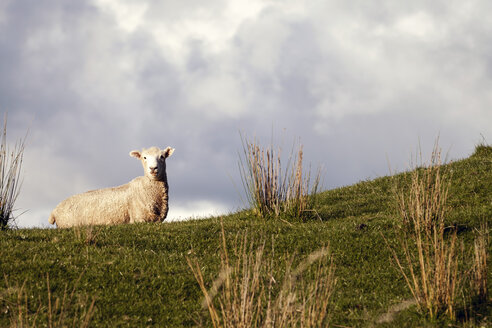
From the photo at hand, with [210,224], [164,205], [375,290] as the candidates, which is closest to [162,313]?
[375,290]

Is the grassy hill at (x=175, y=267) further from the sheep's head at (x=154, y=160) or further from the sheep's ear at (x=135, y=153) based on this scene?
the sheep's ear at (x=135, y=153)

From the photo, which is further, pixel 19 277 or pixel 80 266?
pixel 80 266

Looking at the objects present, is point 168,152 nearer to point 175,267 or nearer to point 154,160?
point 154,160

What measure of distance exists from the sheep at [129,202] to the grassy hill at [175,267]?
115 cm

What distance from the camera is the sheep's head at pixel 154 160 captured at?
14.7m

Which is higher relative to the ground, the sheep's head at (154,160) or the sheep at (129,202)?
the sheep's head at (154,160)

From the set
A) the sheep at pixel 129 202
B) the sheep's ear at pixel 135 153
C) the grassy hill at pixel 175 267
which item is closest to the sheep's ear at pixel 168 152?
the sheep at pixel 129 202

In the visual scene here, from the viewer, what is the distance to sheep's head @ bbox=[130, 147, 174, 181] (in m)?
14.7

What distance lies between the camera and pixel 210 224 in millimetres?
13797

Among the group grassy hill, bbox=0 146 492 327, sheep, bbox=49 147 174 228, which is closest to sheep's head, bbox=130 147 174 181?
sheep, bbox=49 147 174 228

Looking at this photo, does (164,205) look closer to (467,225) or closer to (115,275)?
(115,275)

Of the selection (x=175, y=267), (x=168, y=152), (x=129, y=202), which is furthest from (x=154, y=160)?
(x=175, y=267)

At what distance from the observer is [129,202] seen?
15.5 m

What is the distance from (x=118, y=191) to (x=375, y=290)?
8802 mm
